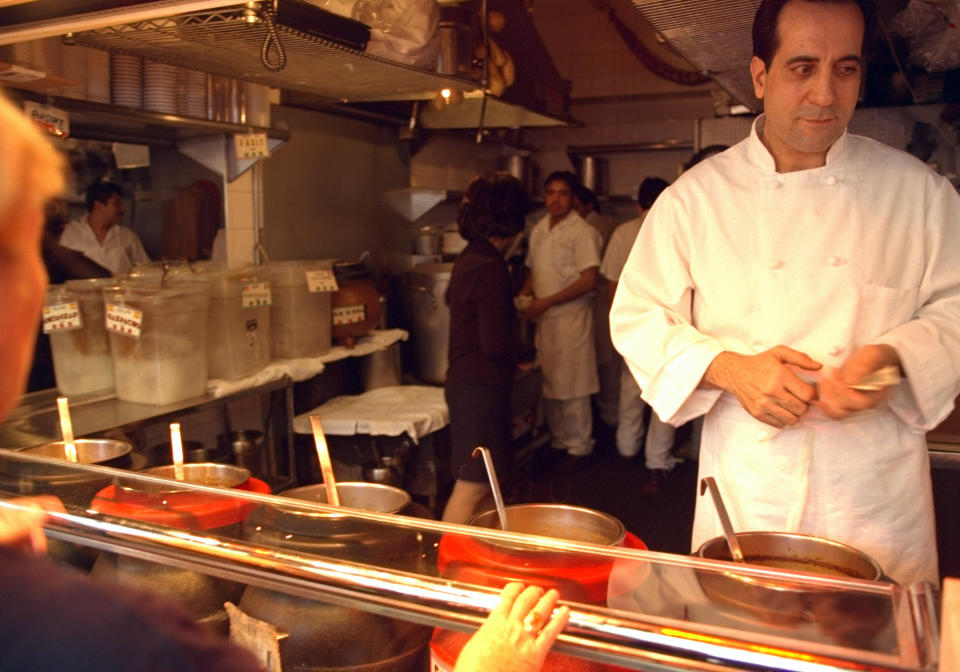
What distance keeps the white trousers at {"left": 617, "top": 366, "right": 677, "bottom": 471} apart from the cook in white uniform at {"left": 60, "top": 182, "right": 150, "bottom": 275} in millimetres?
3058

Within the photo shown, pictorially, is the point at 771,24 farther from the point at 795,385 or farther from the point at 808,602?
the point at 808,602

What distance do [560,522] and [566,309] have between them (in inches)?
173

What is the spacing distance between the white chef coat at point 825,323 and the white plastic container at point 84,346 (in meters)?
2.17

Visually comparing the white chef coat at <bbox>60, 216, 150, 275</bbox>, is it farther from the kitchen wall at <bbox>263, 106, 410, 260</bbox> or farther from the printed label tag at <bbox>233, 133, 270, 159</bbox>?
the kitchen wall at <bbox>263, 106, 410, 260</bbox>

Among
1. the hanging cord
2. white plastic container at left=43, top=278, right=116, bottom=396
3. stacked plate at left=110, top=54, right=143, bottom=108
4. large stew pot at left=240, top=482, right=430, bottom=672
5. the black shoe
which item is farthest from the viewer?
the black shoe

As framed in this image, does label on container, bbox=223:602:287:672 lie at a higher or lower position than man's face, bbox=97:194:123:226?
lower

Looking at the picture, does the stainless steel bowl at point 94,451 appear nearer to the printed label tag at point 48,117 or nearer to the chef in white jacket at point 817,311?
the chef in white jacket at point 817,311

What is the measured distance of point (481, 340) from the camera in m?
3.60

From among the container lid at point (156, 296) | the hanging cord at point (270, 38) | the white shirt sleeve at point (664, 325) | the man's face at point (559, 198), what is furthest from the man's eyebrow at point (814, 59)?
the man's face at point (559, 198)

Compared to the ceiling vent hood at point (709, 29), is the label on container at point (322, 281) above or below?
below

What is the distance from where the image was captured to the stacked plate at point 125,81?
340 centimetres

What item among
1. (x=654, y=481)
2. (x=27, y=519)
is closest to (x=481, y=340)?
(x=654, y=481)

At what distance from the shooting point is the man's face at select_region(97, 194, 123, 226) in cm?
414

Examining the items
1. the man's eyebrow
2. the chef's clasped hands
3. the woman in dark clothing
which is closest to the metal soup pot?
the chef's clasped hands
